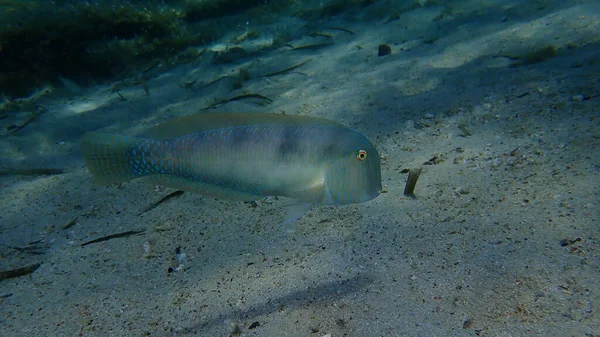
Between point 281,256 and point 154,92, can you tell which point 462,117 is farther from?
point 154,92

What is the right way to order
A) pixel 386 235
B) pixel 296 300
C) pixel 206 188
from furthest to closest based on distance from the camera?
pixel 386 235, pixel 296 300, pixel 206 188

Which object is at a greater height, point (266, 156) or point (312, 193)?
point (266, 156)

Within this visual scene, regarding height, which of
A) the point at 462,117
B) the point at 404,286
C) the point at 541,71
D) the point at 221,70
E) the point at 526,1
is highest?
the point at 526,1

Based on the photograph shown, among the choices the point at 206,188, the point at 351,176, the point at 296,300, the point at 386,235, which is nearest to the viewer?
the point at 351,176

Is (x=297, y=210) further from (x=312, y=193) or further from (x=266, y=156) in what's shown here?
(x=266, y=156)

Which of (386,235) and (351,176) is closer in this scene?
(351,176)

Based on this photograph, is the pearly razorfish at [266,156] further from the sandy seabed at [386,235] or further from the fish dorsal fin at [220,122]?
the sandy seabed at [386,235]

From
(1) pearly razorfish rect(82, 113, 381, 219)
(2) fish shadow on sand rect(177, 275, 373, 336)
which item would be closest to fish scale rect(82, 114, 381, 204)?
(1) pearly razorfish rect(82, 113, 381, 219)

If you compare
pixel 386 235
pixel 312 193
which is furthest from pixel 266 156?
pixel 386 235

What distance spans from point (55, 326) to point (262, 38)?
356 inches

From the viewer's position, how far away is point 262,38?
32.3 feet

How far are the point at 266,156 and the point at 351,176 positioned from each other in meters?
0.49

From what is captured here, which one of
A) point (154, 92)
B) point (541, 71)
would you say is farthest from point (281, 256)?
point (154, 92)

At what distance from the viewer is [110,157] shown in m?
2.06
